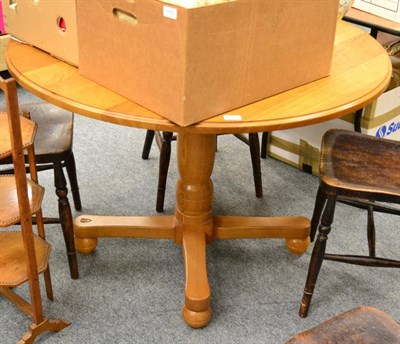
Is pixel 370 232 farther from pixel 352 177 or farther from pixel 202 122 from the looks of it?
pixel 202 122

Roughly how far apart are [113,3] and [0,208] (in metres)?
0.61

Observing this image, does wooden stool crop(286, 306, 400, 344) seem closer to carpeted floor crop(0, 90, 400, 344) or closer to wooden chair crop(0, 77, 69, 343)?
carpeted floor crop(0, 90, 400, 344)

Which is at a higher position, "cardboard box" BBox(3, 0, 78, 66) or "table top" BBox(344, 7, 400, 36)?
"cardboard box" BBox(3, 0, 78, 66)

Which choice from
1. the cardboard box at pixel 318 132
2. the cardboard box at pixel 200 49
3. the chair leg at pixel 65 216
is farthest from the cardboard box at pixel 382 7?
the chair leg at pixel 65 216

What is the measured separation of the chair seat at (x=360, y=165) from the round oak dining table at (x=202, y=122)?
25 cm

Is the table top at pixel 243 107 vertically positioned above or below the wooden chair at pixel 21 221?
above

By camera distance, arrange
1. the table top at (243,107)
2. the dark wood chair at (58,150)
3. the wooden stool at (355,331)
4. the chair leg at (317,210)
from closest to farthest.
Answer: the wooden stool at (355,331)
the table top at (243,107)
the dark wood chair at (58,150)
the chair leg at (317,210)

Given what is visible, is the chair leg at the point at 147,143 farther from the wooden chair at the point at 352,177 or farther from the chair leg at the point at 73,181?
the wooden chair at the point at 352,177

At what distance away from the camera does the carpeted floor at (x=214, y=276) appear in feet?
5.72

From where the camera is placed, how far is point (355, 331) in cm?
111

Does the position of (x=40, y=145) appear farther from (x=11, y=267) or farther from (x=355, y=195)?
(x=355, y=195)

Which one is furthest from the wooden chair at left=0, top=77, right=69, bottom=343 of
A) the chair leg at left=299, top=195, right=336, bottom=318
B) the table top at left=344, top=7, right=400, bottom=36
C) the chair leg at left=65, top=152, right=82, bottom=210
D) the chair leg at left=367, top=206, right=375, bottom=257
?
the table top at left=344, top=7, right=400, bottom=36

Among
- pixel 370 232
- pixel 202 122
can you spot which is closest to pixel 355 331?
pixel 202 122

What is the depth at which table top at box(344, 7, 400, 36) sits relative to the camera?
7.29 feet
